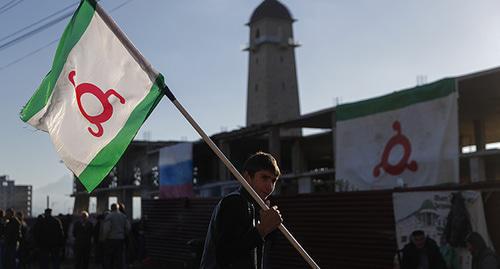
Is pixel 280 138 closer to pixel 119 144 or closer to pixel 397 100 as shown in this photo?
pixel 397 100

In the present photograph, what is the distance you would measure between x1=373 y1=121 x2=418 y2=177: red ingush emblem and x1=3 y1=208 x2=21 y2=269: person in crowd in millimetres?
8660

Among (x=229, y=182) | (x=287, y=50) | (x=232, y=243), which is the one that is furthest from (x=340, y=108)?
(x=287, y=50)

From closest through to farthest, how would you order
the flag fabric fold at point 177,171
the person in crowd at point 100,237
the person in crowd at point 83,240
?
the person in crowd at point 100,237
the person in crowd at point 83,240
the flag fabric fold at point 177,171

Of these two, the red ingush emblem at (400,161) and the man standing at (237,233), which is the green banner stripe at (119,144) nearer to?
the man standing at (237,233)

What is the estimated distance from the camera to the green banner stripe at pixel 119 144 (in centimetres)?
543

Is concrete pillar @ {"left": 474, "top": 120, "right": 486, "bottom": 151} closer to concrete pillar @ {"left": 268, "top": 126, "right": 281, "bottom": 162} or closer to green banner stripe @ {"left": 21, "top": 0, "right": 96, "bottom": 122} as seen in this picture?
concrete pillar @ {"left": 268, "top": 126, "right": 281, "bottom": 162}

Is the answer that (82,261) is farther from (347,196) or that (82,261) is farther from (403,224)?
(403,224)

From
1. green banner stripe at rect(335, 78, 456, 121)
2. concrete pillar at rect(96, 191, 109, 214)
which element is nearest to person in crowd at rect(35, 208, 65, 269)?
green banner stripe at rect(335, 78, 456, 121)

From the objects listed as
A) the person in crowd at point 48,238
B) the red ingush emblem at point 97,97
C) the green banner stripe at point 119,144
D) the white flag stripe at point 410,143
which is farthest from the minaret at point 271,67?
the green banner stripe at point 119,144

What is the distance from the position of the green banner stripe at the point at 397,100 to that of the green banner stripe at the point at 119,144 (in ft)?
32.5

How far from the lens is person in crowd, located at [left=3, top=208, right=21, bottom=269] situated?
15.9 metres

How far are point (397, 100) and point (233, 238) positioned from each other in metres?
12.4

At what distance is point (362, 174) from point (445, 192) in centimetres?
594

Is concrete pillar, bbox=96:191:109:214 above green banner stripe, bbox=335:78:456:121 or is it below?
below
